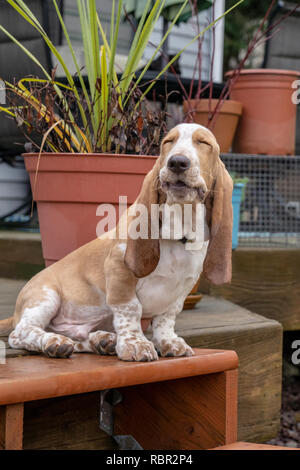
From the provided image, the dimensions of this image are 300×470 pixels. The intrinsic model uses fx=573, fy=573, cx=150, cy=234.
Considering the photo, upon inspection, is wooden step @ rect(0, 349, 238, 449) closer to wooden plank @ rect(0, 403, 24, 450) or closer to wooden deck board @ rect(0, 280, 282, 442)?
wooden plank @ rect(0, 403, 24, 450)

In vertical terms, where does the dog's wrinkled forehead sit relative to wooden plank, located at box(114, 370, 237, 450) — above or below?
above

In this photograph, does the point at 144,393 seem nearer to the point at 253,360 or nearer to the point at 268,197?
the point at 253,360

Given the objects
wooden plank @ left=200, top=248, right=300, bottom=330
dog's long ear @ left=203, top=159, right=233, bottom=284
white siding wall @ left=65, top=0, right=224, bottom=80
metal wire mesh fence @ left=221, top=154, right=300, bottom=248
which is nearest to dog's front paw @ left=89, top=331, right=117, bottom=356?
dog's long ear @ left=203, top=159, right=233, bottom=284

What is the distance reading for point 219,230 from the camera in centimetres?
172

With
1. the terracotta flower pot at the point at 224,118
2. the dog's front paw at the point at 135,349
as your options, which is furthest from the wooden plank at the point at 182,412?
the terracotta flower pot at the point at 224,118

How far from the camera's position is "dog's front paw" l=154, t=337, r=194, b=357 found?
70.2 inches

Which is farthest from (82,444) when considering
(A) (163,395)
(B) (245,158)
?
(B) (245,158)

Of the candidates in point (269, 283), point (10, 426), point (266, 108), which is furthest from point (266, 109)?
point (10, 426)

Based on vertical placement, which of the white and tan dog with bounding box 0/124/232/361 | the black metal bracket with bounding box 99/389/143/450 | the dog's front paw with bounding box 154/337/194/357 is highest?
the white and tan dog with bounding box 0/124/232/361

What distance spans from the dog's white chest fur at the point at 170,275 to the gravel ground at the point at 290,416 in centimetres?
209

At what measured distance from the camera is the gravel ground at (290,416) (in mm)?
3485

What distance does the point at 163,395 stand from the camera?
1.90 meters

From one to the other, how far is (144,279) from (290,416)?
246 cm

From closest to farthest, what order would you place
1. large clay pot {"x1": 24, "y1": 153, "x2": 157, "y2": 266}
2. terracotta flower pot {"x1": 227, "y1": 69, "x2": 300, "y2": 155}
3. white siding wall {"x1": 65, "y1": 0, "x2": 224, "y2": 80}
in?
large clay pot {"x1": 24, "y1": 153, "x2": 157, "y2": 266} < terracotta flower pot {"x1": 227, "y1": 69, "x2": 300, "y2": 155} < white siding wall {"x1": 65, "y1": 0, "x2": 224, "y2": 80}
